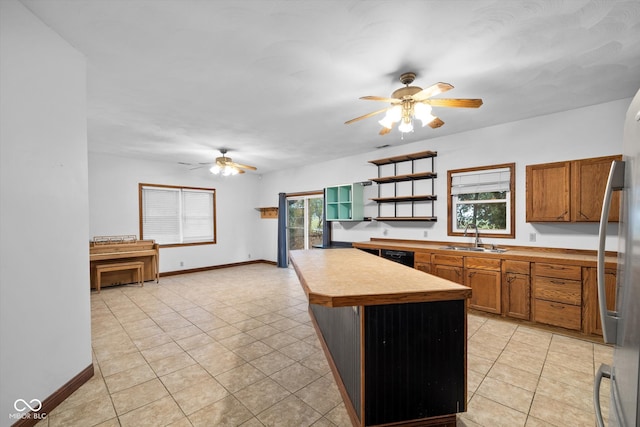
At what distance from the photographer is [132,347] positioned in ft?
9.43

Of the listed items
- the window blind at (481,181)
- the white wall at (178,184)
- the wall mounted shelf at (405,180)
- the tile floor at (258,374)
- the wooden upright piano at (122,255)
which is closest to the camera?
the tile floor at (258,374)

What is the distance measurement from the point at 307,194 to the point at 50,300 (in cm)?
531

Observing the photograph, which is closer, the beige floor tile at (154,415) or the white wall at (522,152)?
the beige floor tile at (154,415)

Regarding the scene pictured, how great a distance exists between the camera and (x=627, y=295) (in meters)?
0.81

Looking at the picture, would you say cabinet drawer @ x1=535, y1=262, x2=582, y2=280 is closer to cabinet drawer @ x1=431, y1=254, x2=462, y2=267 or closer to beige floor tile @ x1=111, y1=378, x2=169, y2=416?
cabinet drawer @ x1=431, y1=254, x2=462, y2=267

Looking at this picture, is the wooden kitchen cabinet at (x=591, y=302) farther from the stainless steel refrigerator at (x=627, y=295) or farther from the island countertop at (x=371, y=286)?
the stainless steel refrigerator at (x=627, y=295)

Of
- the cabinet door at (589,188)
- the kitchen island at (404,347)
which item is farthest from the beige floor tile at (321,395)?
the cabinet door at (589,188)

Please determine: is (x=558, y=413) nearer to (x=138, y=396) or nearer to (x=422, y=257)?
(x=422, y=257)

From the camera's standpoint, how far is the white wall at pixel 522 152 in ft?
10.3

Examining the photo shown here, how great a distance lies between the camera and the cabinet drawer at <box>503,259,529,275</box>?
325cm

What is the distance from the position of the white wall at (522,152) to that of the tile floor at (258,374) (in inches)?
48.8

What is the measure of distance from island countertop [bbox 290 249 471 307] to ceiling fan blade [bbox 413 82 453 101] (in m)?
1.36

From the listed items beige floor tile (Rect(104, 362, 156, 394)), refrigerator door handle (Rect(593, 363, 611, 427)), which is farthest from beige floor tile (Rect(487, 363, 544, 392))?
beige floor tile (Rect(104, 362, 156, 394))

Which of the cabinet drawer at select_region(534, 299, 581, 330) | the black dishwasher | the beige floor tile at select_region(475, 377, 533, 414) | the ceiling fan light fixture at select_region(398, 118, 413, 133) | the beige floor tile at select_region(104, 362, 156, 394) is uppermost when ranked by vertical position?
the ceiling fan light fixture at select_region(398, 118, 413, 133)
